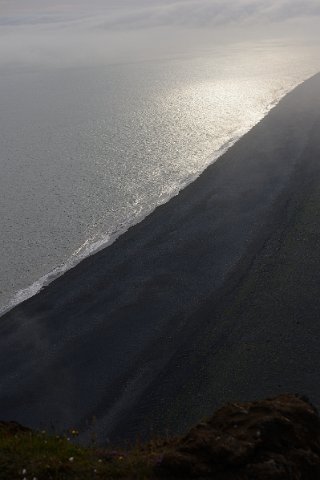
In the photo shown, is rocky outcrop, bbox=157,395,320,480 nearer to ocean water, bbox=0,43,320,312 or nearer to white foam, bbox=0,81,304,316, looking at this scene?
white foam, bbox=0,81,304,316

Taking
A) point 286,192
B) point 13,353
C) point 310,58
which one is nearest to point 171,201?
point 286,192

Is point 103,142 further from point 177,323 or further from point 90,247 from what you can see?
point 177,323

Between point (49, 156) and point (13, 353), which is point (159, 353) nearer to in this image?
point (13, 353)

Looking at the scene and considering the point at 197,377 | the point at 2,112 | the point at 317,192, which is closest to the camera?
the point at 197,377

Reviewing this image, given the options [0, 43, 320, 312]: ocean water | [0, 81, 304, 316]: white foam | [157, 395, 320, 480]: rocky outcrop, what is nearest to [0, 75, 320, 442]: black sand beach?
[0, 81, 304, 316]: white foam

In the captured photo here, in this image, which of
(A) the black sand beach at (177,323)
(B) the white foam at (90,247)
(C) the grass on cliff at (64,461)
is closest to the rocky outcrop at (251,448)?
(C) the grass on cliff at (64,461)

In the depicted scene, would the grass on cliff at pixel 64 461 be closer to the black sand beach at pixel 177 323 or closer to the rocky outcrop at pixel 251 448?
the rocky outcrop at pixel 251 448

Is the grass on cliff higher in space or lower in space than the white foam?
higher
